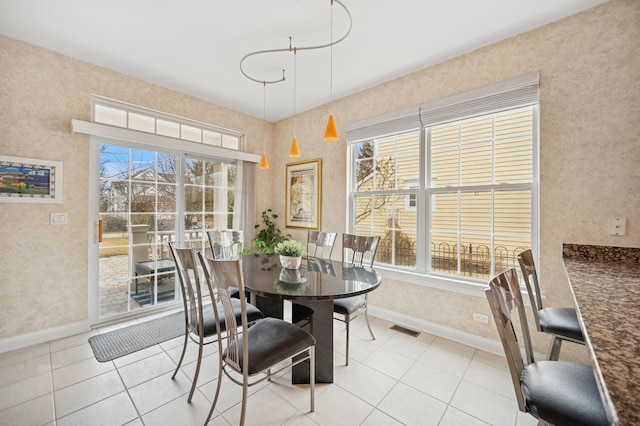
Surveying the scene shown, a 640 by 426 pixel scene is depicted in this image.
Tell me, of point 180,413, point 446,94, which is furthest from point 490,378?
point 446,94

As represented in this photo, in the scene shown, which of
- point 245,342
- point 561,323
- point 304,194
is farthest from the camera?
point 304,194

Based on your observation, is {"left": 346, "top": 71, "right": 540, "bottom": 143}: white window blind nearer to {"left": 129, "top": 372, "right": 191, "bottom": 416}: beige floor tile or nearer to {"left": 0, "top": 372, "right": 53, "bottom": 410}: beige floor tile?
{"left": 129, "top": 372, "right": 191, "bottom": 416}: beige floor tile

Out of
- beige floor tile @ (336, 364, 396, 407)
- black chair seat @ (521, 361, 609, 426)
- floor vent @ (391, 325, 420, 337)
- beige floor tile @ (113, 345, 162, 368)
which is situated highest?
black chair seat @ (521, 361, 609, 426)

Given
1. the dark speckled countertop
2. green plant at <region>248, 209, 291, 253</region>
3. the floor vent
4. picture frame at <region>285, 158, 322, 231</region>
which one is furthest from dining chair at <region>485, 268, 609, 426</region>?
green plant at <region>248, 209, 291, 253</region>

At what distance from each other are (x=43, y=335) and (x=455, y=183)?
14.4 ft

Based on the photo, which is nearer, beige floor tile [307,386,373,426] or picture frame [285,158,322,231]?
beige floor tile [307,386,373,426]

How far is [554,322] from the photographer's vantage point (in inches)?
62.7

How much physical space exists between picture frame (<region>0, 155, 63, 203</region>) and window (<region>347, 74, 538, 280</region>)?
323 centimetres

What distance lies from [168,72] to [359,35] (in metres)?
2.19

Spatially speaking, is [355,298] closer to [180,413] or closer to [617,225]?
[180,413]

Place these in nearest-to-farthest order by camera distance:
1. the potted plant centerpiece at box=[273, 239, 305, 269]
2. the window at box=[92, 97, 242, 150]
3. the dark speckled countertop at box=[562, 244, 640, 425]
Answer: the dark speckled countertop at box=[562, 244, 640, 425]
the potted plant centerpiece at box=[273, 239, 305, 269]
the window at box=[92, 97, 242, 150]

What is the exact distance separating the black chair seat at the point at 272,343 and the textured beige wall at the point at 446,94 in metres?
1.77

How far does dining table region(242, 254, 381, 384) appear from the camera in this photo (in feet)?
5.54

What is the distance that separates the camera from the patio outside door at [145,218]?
3100 millimetres
